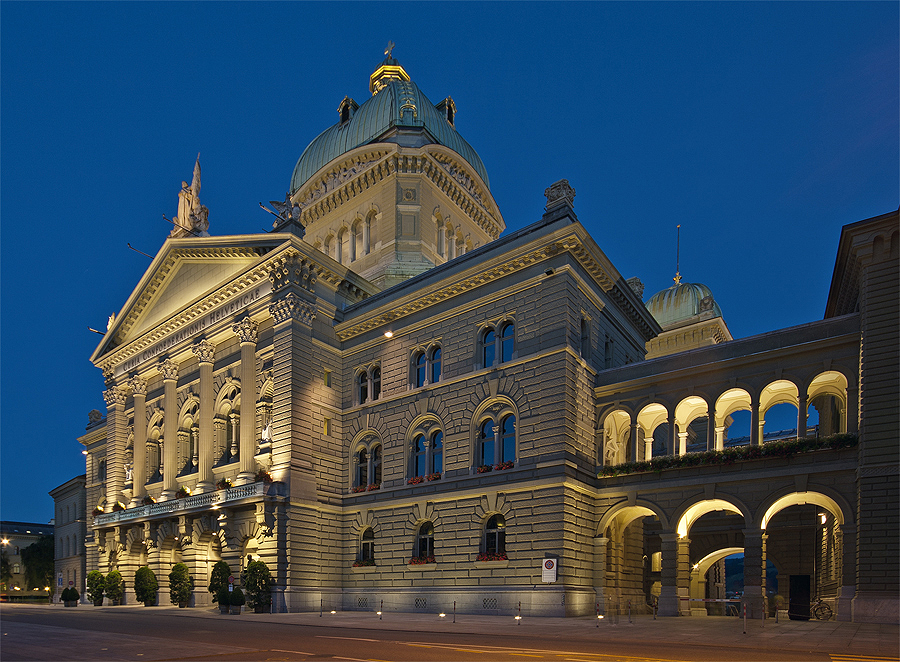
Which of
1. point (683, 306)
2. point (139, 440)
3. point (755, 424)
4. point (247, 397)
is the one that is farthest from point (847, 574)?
point (139, 440)

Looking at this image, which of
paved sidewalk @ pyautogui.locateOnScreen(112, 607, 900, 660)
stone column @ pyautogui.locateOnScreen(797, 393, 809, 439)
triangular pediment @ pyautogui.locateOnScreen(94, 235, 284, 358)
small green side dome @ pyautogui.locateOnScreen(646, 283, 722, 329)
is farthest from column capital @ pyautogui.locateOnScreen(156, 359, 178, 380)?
small green side dome @ pyautogui.locateOnScreen(646, 283, 722, 329)

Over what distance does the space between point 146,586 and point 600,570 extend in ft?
90.3

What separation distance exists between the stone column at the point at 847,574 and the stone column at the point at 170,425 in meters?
36.9

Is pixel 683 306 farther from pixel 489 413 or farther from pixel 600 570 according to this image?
pixel 600 570

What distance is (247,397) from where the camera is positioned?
39.4 metres

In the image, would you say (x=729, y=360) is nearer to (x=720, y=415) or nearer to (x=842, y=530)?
(x=720, y=415)

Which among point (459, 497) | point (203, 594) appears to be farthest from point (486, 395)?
point (203, 594)

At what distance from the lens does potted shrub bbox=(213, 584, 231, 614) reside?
111ft

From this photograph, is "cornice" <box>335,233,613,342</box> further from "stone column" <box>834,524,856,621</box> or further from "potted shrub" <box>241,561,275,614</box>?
"stone column" <box>834,524,856,621</box>

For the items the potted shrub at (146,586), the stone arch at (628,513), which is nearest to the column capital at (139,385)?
the potted shrub at (146,586)

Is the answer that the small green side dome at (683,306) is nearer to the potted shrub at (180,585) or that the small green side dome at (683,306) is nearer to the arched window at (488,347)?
the arched window at (488,347)

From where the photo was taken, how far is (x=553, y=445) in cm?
3048

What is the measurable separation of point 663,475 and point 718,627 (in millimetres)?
8674

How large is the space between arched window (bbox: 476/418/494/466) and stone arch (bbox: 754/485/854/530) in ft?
39.3
